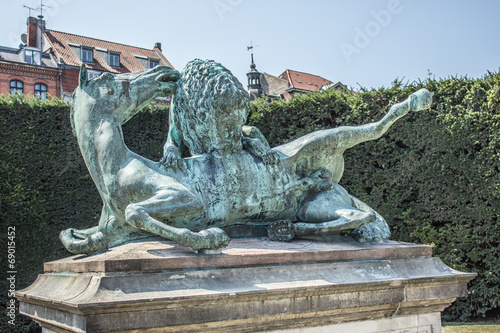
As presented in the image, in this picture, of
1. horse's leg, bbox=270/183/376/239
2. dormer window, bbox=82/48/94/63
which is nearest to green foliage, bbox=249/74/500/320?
horse's leg, bbox=270/183/376/239

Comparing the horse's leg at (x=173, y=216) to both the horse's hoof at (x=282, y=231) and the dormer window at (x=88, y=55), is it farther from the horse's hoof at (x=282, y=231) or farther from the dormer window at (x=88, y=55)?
the dormer window at (x=88, y=55)

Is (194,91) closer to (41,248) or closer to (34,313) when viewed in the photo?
(34,313)

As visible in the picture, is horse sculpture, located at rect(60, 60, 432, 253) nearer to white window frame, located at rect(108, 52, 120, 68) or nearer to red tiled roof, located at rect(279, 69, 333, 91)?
white window frame, located at rect(108, 52, 120, 68)

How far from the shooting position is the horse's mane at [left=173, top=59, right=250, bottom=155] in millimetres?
4129

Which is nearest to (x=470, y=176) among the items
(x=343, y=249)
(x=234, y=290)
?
(x=343, y=249)

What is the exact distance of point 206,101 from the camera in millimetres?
4137

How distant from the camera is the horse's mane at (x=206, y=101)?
13.5ft

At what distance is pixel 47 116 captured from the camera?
9.11m

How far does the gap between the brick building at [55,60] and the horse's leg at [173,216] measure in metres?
24.1

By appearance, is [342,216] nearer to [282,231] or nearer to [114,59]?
[282,231]

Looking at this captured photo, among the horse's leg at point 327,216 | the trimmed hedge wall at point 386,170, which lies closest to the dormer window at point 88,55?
the trimmed hedge wall at point 386,170

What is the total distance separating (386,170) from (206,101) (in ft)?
18.0

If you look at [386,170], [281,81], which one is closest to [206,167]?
[386,170]

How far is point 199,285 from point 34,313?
4.63 ft
